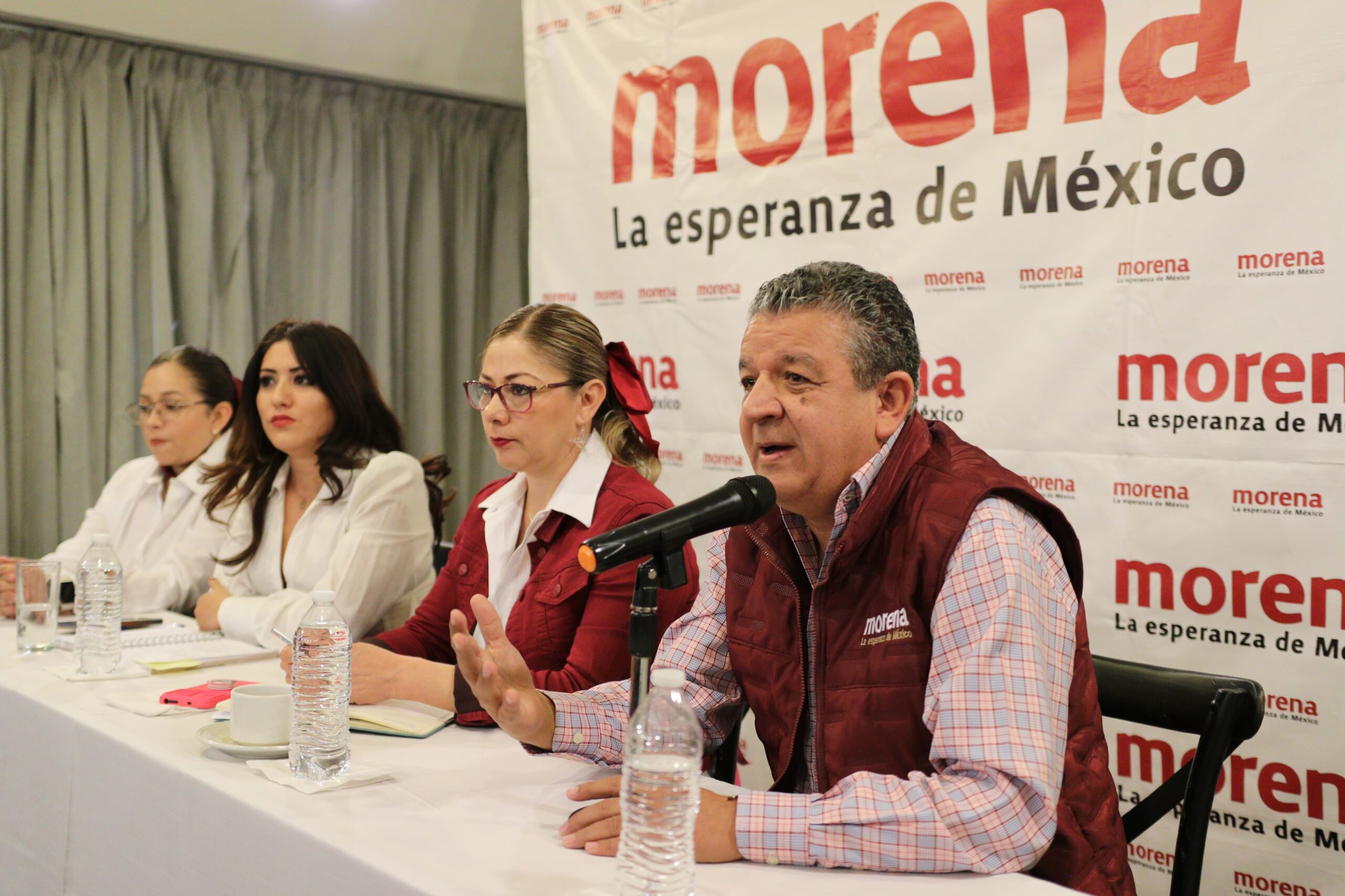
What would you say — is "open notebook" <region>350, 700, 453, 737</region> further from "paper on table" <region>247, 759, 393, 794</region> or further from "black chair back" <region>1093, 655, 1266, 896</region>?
"black chair back" <region>1093, 655, 1266, 896</region>

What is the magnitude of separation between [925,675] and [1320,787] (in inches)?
48.4

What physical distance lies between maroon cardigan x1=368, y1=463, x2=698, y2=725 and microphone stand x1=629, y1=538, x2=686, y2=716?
0.55 m

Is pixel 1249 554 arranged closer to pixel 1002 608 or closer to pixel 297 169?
pixel 1002 608

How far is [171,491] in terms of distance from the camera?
3170mm

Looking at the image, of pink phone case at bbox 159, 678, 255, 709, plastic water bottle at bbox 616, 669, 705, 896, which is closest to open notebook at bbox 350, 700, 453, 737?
pink phone case at bbox 159, 678, 255, 709

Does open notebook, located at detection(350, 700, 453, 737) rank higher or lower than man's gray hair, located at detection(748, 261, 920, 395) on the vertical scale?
lower

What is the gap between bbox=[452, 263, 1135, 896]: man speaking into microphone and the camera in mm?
1191

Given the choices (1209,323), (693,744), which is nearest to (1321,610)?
(1209,323)

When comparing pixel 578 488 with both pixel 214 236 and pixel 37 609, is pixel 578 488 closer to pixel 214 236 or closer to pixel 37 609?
pixel 37 609

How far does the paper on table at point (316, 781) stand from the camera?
1.43 m

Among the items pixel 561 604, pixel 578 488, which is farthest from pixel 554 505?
pixel 561 604

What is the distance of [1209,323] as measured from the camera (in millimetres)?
2207

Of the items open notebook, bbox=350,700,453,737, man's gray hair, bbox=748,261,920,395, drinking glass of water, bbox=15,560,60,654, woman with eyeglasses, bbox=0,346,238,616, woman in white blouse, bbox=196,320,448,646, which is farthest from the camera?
woman with eyeglasses, bbox=0,346,238,616

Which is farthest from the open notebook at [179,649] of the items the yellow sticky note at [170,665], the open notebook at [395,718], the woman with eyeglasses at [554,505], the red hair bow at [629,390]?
the red hair bow at [629,390]
